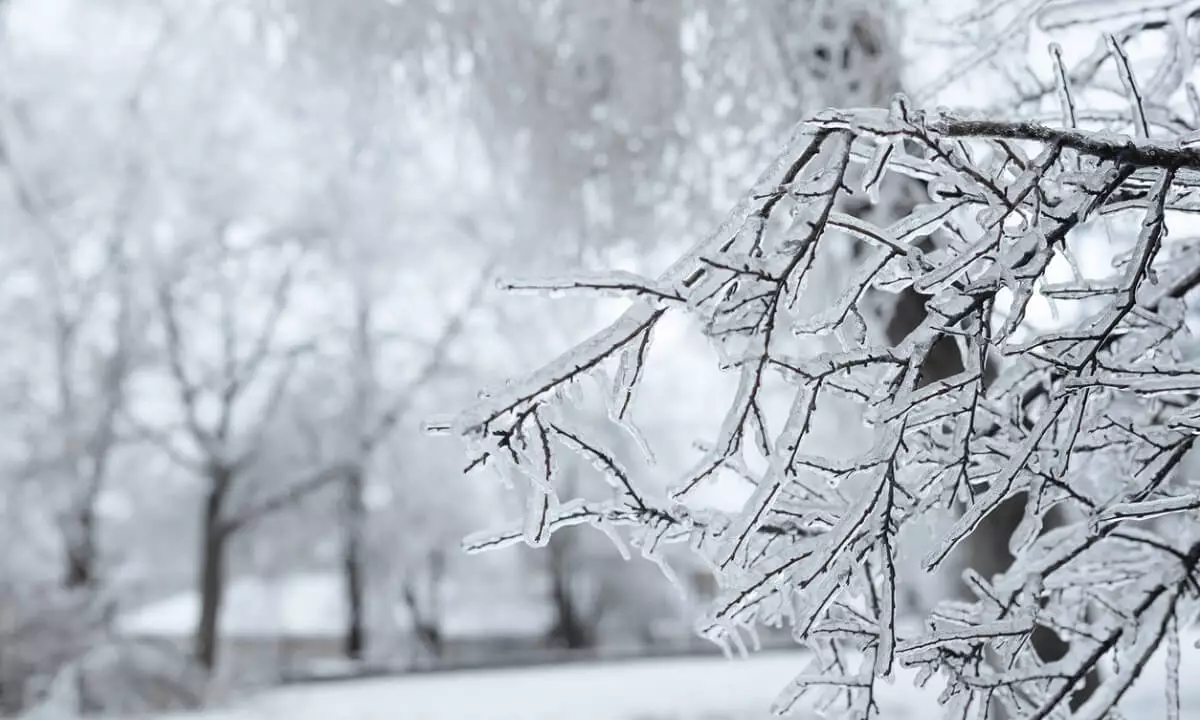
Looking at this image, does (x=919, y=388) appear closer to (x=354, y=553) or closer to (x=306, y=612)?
(x=354, y=553)

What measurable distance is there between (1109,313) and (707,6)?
2.49m

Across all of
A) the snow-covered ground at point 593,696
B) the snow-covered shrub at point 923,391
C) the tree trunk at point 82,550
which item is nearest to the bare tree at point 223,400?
the tree trunk at point 82,550

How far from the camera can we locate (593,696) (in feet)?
19.2

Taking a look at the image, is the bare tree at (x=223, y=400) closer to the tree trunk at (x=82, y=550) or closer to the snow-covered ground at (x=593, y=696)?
the tree trunk at (x=82, y=550)

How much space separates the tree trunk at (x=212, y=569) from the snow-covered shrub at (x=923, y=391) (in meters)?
11.6

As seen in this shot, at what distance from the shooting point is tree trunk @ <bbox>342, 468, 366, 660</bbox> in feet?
47.5

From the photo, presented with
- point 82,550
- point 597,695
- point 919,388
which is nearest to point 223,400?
point 82,550

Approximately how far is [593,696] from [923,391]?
5067 millimetres

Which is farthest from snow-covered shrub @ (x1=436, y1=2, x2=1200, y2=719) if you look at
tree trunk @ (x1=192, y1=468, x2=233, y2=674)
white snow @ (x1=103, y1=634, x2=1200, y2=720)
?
tree trunk @ (x1=192, y1=468, x2=233, y2=674)

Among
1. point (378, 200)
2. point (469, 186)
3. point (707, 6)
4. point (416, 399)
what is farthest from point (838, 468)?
point (416, 399)

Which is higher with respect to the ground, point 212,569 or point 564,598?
point 212,569

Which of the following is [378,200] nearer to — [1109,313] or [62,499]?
[62,499]

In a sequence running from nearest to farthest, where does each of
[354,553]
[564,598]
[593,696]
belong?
[593,696] → [354,553] → [564,598]

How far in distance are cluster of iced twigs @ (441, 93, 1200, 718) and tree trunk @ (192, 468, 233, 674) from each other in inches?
458
